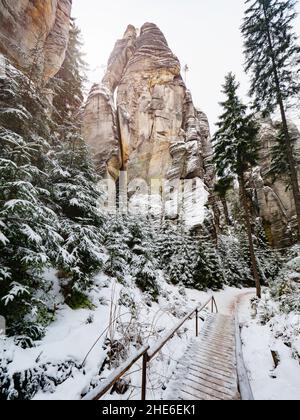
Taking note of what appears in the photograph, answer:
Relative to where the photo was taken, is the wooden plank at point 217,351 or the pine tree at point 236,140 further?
the pine tree at point 236,140

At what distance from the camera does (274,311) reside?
783 cm

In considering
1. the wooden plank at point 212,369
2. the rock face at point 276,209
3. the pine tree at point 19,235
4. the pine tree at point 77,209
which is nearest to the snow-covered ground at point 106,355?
the wooden plank at point 212,369

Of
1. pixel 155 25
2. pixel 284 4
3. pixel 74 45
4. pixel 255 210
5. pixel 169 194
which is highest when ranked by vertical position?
pixel 155 25

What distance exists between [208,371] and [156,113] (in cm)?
3220

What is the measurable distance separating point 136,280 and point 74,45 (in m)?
21.2

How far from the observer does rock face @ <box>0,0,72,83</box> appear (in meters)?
9.62

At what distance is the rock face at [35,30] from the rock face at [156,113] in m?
10.3

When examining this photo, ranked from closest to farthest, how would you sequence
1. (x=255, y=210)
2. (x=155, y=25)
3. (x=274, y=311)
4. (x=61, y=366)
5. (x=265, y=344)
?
1. (x=61, y=366)
2. (x=265, y=344)
3. (x=274, y=311)
4. (x=255, y=210)
5. (x=155, y=25)

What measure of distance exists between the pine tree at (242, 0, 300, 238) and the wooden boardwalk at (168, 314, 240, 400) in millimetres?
8568

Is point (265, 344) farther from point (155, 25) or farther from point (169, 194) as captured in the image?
point (155, 25)

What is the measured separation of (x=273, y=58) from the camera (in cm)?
1169

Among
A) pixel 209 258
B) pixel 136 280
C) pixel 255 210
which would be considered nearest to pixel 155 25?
pixel 255 210

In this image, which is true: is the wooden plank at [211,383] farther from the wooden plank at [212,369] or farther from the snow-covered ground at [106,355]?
the snow-covered ground at [106,355]

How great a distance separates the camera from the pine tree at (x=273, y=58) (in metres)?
11.3
